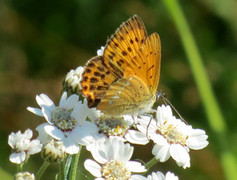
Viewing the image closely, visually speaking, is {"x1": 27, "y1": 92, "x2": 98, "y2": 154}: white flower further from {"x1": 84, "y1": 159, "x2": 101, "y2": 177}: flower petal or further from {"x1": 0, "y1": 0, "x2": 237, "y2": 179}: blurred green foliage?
{"x1": 0, "y1": 0, "x2": 237, "y2": 179}: blurred green foliage

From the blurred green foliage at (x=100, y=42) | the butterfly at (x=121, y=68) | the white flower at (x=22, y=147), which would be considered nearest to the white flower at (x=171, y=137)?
the butterfly at (x=121, y=68)

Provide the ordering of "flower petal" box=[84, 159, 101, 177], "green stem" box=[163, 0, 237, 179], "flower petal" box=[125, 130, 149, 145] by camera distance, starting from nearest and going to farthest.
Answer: "flower petal" box=[84, 159, 101, 177], "flower petal" box=[125, 130, 149, 145], "green stem" box=[163, 0, 237, 179]

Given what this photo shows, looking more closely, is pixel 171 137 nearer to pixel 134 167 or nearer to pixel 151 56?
pixel 134 167

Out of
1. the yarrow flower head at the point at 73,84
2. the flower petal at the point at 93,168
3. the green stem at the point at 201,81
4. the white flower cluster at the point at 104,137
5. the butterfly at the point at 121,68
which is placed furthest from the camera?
the green stem at the point at 201,81

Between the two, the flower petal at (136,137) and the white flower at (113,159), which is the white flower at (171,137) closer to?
the flower petal at (136,137)

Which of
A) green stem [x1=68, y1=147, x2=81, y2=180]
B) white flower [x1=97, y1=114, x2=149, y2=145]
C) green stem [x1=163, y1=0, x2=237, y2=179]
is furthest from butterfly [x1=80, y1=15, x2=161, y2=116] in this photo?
green stem [x1=163, y1=0, x2=237, y2=179]

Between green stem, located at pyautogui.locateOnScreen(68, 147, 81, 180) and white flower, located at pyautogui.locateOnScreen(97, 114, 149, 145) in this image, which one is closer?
green stem, located at pyautogui.locateOnScreen(68, 147, 81, 180)

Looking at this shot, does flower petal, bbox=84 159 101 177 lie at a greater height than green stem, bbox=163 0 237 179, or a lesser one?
lesser
